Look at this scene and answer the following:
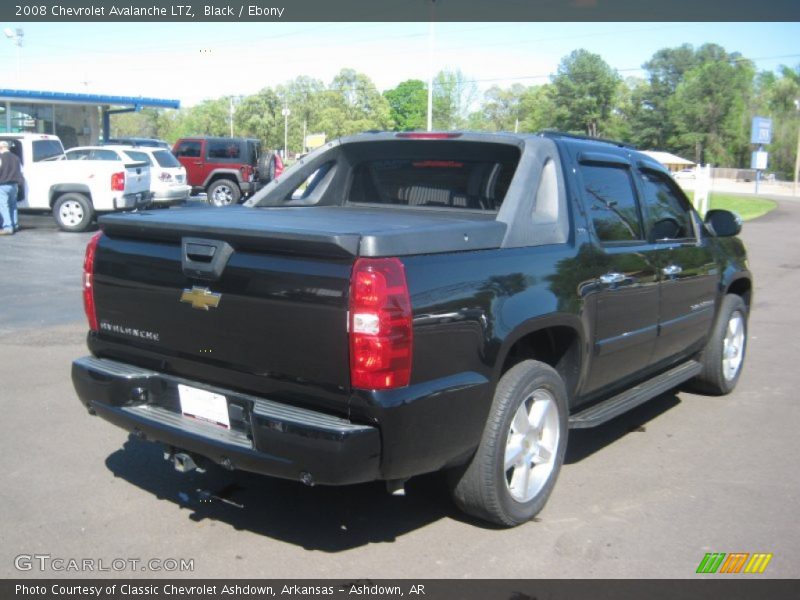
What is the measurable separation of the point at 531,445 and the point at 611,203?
5.56 feet

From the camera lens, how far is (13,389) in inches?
241

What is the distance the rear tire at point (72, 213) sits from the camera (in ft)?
55.8

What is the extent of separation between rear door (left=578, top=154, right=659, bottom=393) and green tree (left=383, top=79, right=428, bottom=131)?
272 feet

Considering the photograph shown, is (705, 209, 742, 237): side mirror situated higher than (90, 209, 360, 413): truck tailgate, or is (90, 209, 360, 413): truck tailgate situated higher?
(705, 209, 742, 237): side mirror

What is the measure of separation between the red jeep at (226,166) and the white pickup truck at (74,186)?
681 centimetres

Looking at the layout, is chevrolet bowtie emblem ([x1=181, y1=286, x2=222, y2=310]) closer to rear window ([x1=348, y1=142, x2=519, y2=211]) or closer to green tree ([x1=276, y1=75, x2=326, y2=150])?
rear window ([x1=348, y1=142, x2=519, y2=211])

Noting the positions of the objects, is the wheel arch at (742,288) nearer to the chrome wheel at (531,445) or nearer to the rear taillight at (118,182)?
the chrome wheel at (531,445)

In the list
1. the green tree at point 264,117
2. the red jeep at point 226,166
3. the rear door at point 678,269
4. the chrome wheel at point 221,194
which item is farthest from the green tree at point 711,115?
the rear door at point 678,269

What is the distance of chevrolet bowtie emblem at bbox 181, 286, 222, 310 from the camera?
3547 millimetres

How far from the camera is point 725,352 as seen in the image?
255 inches

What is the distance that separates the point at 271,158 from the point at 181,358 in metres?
21.3

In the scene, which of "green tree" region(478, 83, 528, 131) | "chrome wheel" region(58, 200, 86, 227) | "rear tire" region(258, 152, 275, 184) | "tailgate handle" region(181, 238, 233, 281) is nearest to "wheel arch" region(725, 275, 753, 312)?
"tailgate handle" region(181, 238, 233, 281)
